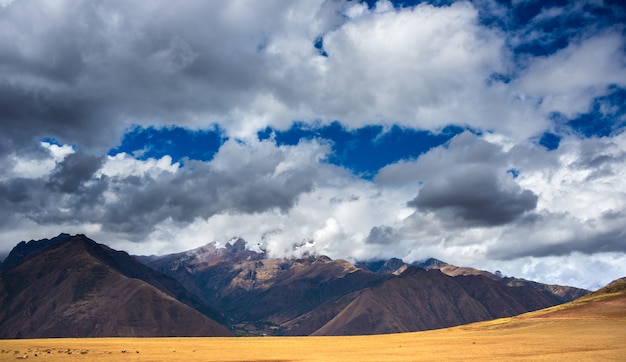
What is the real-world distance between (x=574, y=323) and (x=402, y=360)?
7975 centimetres

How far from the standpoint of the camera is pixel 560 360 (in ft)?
186

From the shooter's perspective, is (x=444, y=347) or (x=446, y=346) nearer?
(x=444, y=347)

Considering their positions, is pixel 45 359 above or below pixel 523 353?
above

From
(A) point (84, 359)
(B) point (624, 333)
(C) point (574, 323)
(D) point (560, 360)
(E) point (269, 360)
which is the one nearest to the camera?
(D) point (560, 360)

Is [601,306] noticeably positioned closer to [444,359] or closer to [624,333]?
[624,333]

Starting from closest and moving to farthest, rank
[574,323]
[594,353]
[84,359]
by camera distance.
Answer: [594,353]
[84,359]
[574,323]

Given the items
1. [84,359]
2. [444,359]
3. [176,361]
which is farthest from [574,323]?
[84,359]

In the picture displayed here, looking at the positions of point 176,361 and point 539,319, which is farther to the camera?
point 539,319

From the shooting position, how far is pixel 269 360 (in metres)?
76.6

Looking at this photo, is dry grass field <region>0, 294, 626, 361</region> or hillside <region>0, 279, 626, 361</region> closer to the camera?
hillside <region>0, 279, 626, 361</region>

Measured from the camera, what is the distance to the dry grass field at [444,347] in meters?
69.7

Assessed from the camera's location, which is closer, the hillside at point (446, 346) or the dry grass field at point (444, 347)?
the hillside at point (446, 346)

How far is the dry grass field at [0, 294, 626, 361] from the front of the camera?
69.7 metres

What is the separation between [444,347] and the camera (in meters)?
88.6
